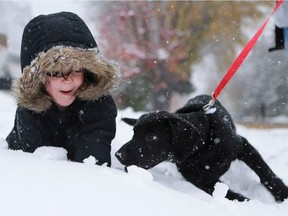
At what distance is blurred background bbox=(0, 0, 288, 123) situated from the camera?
11.9 meters

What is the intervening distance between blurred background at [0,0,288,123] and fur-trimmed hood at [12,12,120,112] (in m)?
8.74

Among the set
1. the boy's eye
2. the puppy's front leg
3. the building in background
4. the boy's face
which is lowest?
the puppy's front leg

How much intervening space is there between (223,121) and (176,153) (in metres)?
0.38

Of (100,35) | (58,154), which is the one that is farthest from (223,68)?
(58,154)

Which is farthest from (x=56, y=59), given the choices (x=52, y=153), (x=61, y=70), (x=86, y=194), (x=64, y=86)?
(x=86, y=194)

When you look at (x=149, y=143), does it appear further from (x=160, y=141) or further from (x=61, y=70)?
(x=61, y=70)

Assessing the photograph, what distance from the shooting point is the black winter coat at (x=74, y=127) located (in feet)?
8.39

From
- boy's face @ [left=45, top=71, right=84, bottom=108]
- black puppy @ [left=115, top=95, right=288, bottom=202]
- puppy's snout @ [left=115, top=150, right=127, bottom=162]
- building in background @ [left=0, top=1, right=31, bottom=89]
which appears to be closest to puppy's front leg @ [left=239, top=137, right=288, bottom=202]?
black puppy @ [left=115, top=95, right=288, bottom=202]

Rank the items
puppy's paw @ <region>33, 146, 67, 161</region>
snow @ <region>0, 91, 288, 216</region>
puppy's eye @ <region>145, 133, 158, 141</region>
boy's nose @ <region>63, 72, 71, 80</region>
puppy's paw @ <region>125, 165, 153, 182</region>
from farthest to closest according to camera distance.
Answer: puppy's eye @ <region>145, 133, 158, 141</region> → boy's nose @ <region>63, 72, 71, 80</region> → puppy's paw @ <region>33, 146, 67, 161</region> → puppy's paw @ <region>125, 165, 153, 182</region> → snow @ <region>0, 91, 288, 216</region>

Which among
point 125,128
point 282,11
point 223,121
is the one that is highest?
point 282,11

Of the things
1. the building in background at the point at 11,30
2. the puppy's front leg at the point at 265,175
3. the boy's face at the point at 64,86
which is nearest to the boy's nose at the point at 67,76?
the boy's face at the point at 64,86

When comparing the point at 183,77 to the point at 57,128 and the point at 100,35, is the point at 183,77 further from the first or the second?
the point at 57,128

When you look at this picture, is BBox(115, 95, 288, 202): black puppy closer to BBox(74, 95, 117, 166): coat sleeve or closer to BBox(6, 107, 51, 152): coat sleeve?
BBox(74, 95, 117, 166): coat sleeve

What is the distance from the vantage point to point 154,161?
2471 mm
